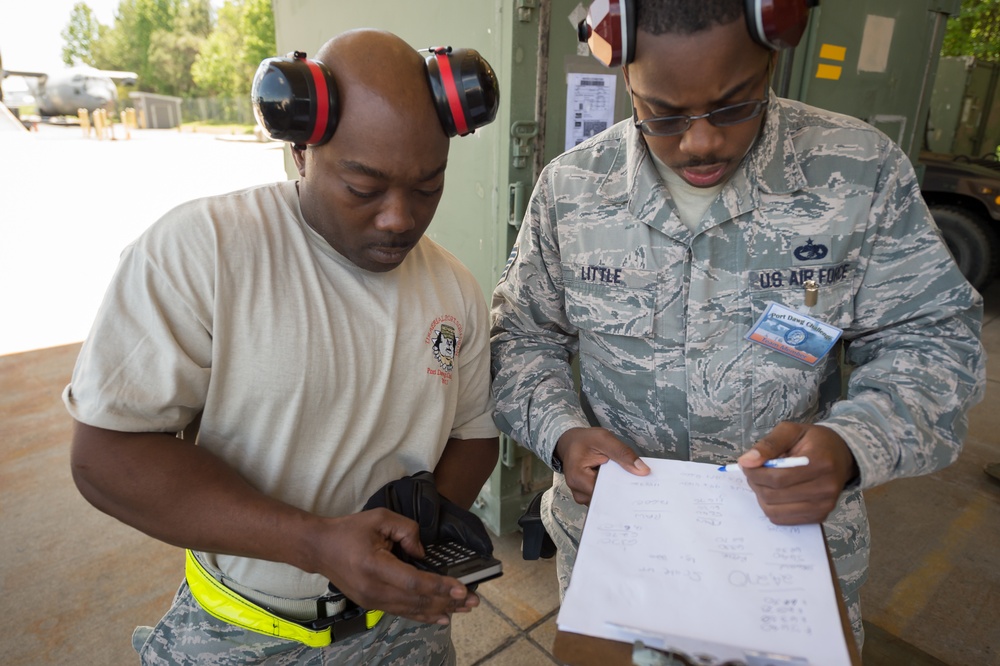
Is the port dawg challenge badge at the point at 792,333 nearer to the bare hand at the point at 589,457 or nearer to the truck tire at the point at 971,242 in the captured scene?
the bare hand at the point at 589,457

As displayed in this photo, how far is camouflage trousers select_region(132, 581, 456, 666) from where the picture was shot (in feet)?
3.81

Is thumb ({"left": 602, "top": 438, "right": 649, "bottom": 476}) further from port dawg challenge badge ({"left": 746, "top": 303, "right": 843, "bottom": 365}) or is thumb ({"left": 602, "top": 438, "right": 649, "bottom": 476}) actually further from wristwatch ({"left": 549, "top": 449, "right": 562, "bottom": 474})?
Result: port dawg challenge badge ({"left": 746, "top": 303, "right": 843, "bottom": 365})

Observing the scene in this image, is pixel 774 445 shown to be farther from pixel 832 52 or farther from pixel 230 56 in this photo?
pixel 230 56

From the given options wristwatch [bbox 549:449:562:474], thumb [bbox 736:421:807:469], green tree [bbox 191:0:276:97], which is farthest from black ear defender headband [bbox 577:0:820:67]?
green tree [bbox 191:0:276:97]

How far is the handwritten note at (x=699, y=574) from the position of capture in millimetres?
845

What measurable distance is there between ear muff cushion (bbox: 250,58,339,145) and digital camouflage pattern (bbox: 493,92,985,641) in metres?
0.54

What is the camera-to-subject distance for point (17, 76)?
28203 mm

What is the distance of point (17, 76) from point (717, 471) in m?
35.9

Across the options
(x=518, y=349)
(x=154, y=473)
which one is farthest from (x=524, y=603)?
(x=154, y=473)

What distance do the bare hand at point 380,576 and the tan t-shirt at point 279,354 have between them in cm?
17

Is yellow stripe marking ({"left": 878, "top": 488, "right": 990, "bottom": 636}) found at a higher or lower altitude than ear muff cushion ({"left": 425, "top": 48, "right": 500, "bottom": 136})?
lower

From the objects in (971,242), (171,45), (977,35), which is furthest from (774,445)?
(171,45)

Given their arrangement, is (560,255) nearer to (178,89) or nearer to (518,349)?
(518,349)

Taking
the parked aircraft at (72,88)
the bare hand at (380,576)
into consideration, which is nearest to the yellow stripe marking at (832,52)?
the bare hand at (380,576)
